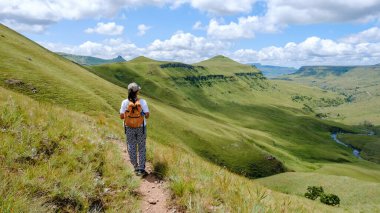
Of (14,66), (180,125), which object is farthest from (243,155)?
(14,66)

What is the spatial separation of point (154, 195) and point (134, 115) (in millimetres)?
3740

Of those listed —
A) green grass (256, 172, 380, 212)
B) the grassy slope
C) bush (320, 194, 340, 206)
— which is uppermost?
the grassy slope

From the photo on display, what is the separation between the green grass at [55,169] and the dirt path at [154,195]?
425mm

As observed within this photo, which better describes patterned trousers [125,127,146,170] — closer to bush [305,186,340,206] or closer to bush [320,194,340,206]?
bush [305,186,340,206]

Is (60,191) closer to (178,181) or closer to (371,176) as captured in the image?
(178,181)

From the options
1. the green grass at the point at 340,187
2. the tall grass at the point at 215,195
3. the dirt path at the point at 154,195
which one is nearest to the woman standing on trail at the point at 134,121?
the dirt path at the point at 154,195

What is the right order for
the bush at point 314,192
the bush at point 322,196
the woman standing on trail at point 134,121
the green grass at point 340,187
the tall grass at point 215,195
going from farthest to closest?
the bush at point 314,192 < the green grass at point 340,187 < the bush at point 322,196 < the woman standing on trail at point 134,121 < the tall grass at point 215,195

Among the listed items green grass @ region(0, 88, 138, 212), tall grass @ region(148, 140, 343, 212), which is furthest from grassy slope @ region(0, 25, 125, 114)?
tall grass @ region(148, 140, 343, 212)

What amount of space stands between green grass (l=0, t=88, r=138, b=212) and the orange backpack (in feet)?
4.47

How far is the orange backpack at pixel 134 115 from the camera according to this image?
12797 mm

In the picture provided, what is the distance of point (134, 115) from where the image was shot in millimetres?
12820

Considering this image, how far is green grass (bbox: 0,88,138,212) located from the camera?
727 cm

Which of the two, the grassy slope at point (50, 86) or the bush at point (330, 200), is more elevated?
the grassy slope at point (50, 86)

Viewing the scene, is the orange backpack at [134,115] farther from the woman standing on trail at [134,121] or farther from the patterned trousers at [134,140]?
the patterned trousers at [134,140]
